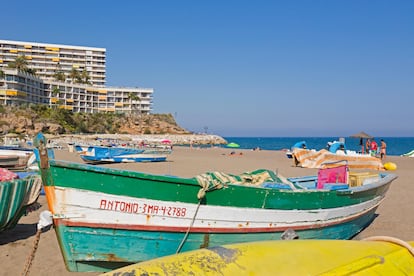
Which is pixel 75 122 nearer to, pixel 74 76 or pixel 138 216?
pixel 74 76

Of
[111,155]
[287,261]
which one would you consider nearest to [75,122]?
[111,155]

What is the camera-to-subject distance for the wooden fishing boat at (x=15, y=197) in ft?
22.4

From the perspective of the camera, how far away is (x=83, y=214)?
504 centimetres

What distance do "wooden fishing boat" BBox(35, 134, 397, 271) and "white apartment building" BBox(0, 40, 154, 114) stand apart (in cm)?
8478

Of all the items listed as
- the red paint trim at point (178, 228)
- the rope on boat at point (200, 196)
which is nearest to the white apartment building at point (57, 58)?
the red paint trim at point (178, 228)

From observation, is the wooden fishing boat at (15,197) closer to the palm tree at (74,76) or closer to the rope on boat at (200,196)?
the rope on boat at (200,196)

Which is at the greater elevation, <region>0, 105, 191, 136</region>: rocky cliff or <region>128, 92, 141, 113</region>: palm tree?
<region>128, 92, 141, 113</region>: palm tree

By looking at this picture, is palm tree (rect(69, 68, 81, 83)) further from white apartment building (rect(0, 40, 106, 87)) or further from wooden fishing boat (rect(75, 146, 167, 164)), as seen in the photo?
wooden fishing boat (rect(75, 146, 167, 164))

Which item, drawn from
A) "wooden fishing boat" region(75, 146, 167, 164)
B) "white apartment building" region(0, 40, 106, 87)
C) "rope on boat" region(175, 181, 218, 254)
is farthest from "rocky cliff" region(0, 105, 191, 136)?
"rope on boat" region(175, 181, 218, 254)

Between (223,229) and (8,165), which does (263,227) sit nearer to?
(223,229)

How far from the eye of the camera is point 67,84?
97375 mm

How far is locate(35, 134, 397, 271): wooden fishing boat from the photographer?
4.99 meters

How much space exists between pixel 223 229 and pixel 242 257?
8.76 ft

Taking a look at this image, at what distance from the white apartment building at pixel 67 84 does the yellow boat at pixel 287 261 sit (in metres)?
87.3
